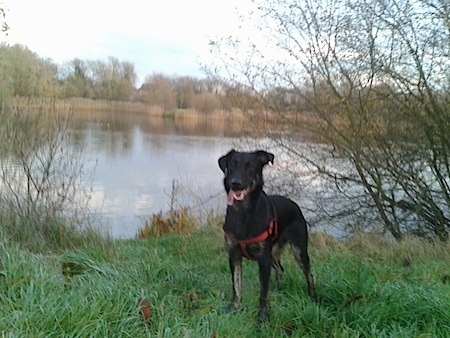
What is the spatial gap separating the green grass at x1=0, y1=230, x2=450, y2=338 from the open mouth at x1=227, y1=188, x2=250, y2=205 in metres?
0.86

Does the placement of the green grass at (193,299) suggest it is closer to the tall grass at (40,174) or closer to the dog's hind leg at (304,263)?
the dog's hind leg at (304,263)

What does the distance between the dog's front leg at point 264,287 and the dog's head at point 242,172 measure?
0.55m

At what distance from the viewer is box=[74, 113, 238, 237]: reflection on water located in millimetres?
9414

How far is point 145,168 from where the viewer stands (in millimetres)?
13844

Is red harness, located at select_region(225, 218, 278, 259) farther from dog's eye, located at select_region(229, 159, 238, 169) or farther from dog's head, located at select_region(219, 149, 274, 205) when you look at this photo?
dog's eye, located at select_region(229, 159, 238, 169)

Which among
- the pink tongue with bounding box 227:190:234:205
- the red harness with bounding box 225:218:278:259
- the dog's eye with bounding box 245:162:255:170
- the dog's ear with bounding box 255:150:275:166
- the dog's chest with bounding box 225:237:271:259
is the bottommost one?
the dog's chest with bounding box 225:237:271:259

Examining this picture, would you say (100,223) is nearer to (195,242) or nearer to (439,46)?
(195,242)

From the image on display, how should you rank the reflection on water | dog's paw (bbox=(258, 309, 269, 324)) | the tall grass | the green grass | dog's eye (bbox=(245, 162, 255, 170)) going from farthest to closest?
1. the reflection on water
2. the tall grass
3. dog's eye (bbox=(245, 162, 255, 170))
4. dog's paw (bbox=(258, 309, 269, 324))
5. the green grass

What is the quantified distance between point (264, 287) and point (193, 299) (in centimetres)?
60

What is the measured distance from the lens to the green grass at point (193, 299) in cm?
276

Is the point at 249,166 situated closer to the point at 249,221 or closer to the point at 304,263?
the point at 249,221

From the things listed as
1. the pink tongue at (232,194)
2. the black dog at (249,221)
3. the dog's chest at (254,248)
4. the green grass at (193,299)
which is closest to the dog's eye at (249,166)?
the black dog at (249,221)

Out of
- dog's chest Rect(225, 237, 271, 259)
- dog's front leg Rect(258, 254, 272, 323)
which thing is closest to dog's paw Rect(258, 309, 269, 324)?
dog's front leg Rect(258, 254, 272, 323)

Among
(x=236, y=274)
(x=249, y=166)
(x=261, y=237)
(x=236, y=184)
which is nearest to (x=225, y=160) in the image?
(x=249, y=166)
